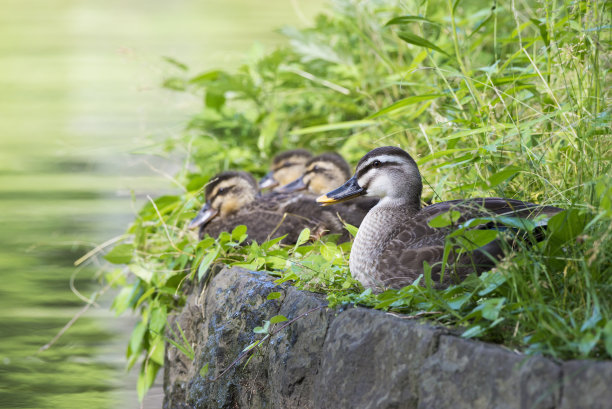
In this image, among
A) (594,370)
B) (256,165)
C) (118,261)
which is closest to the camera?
(594,370)

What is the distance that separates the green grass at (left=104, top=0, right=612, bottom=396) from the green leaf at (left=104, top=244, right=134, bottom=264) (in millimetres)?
12

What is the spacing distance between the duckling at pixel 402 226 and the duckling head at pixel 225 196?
1327 millimetres

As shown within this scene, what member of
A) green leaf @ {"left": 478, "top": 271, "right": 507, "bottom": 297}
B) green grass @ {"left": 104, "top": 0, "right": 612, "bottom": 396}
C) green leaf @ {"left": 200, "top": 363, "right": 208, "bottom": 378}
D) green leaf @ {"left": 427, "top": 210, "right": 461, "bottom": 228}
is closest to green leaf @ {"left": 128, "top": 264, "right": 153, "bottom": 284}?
green grass @ {"left": 104, "top": 0, "right": 612, "bottom": 396}

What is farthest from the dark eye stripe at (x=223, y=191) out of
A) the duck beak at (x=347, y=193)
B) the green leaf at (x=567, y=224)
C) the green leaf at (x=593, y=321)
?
the green leaf at (x=593, y=321)

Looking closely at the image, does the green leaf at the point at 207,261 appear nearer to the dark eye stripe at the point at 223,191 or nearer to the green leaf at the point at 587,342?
the dark eye stripe at the point at 223,191

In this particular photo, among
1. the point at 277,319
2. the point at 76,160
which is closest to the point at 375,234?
the point at 277,319

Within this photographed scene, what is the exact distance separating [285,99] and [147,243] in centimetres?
264

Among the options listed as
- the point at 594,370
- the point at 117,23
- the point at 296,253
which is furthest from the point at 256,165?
the point at 117,23

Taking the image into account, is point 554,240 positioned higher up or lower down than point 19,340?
higher up

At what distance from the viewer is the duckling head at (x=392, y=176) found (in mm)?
3781

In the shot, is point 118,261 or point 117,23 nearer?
point 118,261

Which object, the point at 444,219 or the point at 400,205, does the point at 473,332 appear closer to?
the point at 444,219

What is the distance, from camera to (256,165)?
22.8 feet

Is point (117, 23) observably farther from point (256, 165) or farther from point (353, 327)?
point (353, 327)
